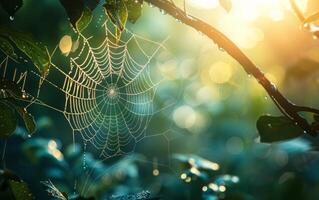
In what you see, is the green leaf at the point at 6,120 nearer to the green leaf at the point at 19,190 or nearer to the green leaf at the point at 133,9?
the green leaf at the point at 19,190

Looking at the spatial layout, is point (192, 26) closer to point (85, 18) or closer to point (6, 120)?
point (85, 18)

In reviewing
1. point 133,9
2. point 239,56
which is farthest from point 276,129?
point 133,9

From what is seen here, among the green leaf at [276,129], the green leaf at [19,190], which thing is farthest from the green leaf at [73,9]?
the green leaf at [276,129]

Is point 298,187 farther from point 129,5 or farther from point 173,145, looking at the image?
point 173,145

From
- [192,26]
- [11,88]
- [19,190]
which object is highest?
[192,26]

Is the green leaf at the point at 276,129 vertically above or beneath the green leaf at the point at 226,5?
beneath
